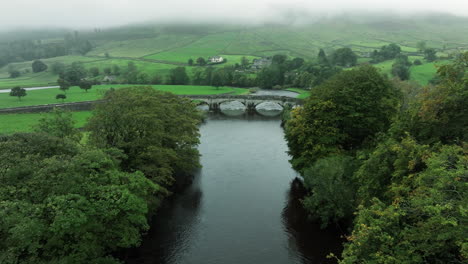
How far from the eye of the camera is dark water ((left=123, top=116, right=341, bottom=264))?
3525 cm

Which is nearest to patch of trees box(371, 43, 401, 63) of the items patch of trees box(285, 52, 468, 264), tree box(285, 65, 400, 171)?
patch of trees box(285, 52, 468, 264)

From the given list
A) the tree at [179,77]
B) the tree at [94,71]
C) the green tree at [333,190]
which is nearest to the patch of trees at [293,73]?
the tree at [179,77]

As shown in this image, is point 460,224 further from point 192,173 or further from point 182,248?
point 192,173

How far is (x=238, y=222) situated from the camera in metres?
41.9

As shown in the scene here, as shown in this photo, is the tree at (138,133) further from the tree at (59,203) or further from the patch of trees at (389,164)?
the patch of trees at (389,164)

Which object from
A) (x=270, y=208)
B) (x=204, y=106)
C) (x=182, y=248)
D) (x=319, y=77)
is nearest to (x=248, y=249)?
(x=182, y=248)

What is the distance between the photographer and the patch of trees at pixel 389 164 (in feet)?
60.8

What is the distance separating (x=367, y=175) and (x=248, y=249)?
602 inches

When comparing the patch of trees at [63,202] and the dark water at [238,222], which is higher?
the patch of trees at [63,202]

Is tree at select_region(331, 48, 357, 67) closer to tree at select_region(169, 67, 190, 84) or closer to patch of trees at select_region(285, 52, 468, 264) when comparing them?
tree at select_region(169, 67, 190, 84)

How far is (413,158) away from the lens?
2477cm

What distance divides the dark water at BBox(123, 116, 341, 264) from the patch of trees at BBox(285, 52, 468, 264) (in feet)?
11.9

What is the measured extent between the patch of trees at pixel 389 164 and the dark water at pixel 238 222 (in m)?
3.62

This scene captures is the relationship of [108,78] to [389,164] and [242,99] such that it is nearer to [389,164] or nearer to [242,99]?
[242,99]
